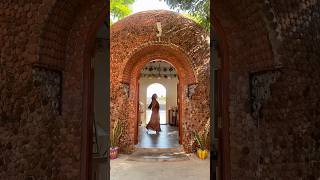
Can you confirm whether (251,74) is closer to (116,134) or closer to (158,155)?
(158,155)

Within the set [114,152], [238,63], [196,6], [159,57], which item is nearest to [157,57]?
[159,57]

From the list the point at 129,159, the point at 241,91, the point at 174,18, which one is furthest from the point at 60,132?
the point at 174,18

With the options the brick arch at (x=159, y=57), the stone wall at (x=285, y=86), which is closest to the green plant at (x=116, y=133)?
the brick arch at (x=159, y=57)

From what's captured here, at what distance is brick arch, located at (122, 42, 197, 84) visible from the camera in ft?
30.2

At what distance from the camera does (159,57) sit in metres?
10.2

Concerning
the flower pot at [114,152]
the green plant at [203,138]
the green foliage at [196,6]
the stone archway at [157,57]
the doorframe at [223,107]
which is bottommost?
the flower pot at [114,152]

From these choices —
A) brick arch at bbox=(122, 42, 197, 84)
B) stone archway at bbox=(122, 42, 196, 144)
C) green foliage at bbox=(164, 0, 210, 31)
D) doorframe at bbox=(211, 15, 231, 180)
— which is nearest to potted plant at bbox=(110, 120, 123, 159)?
stone archway at bbox=(122, 42, 196, 144)

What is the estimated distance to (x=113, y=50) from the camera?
9.29m

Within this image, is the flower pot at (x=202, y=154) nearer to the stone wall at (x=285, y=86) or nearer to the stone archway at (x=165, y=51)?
the stone archway at (x=165, y=51)

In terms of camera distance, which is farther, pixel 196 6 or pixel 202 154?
pixel 202 154

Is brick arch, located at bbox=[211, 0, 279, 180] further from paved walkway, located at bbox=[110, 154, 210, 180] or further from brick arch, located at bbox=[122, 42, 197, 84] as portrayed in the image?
brick arch, located at bbox=[122, 42, 197, 84]

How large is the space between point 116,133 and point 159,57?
10.5 feet

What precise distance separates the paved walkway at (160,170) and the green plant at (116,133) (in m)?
0.74

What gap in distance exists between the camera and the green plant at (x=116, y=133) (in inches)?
350
